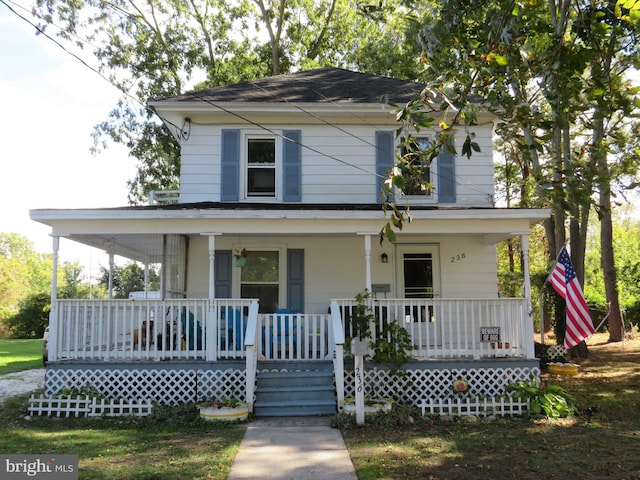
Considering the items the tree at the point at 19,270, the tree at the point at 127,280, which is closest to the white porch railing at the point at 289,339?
the tree at the point at 19,270

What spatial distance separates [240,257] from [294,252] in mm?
1230

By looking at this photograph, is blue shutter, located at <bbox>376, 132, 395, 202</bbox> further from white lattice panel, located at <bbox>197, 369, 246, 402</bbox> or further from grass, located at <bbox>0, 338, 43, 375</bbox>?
grass, located at <bbox>0, 338, 43, 375</bbox>

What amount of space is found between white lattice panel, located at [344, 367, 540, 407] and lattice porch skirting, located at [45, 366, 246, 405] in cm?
217

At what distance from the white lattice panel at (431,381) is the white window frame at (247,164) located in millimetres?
4470

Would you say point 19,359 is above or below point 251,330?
below

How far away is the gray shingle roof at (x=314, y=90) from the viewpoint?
11930 mm

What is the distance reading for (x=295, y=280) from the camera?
11461 mm

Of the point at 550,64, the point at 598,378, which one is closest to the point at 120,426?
the point at 550,64

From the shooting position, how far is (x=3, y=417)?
8625 mm

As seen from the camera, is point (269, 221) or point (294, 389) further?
point (269, 221)

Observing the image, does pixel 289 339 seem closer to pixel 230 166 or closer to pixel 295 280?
pixel 295 280

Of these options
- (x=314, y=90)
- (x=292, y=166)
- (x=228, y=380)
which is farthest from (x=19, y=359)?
(x=314, y=90)

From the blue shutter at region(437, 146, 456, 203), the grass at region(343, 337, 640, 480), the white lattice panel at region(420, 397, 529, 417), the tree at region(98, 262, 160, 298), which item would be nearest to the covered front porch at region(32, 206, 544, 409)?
the white lattice panel at region(420, 397, 529, 417)

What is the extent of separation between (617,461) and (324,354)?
481cm
